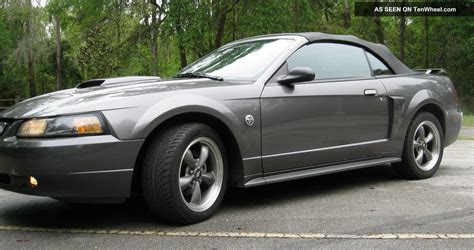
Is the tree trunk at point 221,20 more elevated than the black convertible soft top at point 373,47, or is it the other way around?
the tree trunk at point 221,20

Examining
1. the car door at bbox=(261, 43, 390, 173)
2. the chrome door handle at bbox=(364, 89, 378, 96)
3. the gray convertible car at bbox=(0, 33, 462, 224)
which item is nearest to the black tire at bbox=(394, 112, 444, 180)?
the gray convertible car at bbox=(0, 33, 462, 224)

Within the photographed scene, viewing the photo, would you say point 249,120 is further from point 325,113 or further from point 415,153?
point 415,153

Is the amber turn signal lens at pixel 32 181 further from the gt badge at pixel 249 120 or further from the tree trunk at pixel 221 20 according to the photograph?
the tree trunk at pixel 221 20

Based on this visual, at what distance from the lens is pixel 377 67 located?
5465 millimetres

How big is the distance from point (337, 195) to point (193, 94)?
1.74m

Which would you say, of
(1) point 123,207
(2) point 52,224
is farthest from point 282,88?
(2) point 52,224

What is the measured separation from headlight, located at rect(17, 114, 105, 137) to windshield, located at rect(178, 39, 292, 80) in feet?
4.63

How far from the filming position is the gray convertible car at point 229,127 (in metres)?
3.50

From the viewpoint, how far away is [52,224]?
395cm

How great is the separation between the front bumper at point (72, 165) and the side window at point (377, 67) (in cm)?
278

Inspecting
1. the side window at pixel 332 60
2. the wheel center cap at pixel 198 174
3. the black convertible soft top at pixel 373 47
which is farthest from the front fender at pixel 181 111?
the black convertible soft top at pixel 373 47

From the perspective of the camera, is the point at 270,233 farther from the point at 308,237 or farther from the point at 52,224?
the point at 52,224

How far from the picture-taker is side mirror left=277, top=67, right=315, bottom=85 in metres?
4.42

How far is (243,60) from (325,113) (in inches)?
33.9
